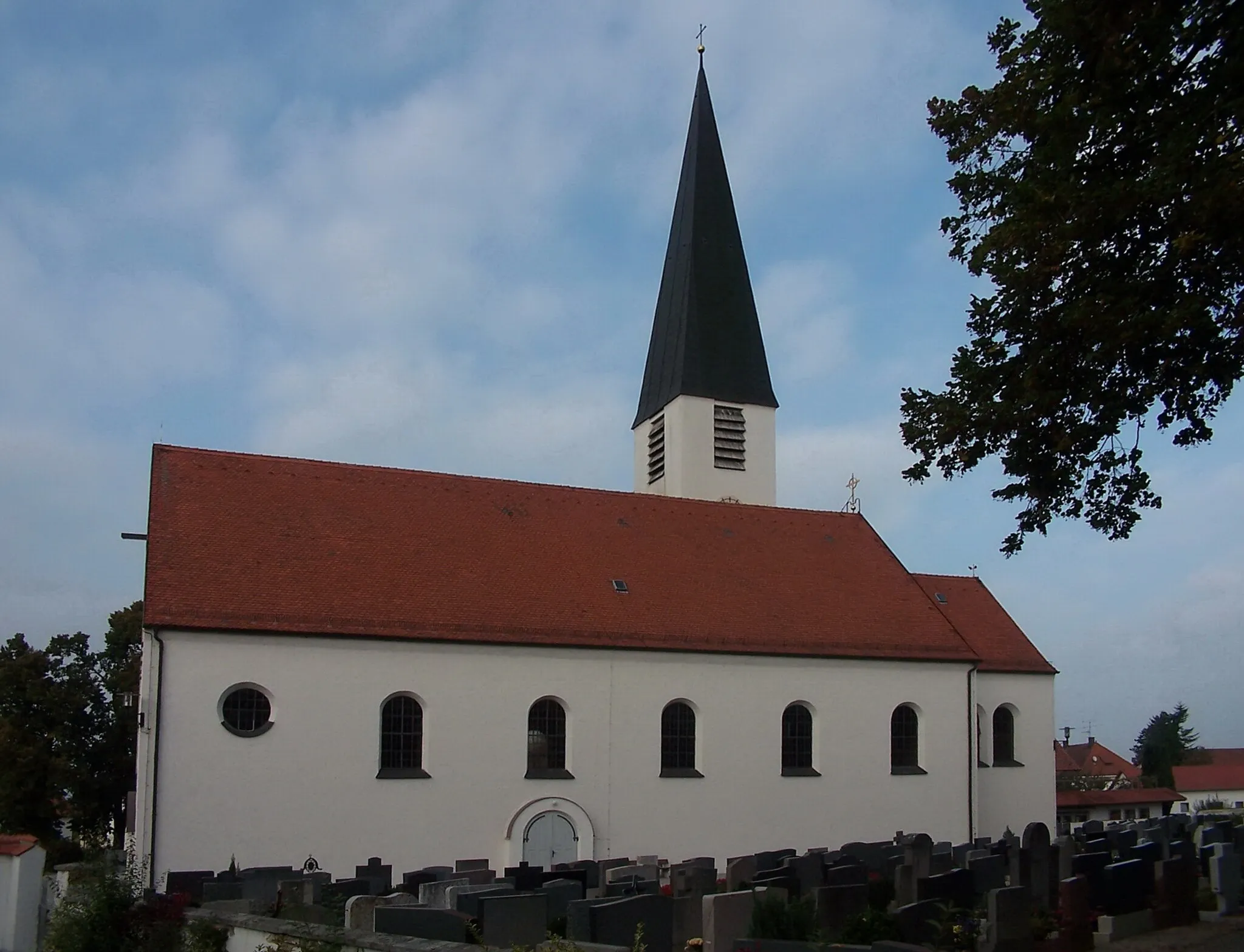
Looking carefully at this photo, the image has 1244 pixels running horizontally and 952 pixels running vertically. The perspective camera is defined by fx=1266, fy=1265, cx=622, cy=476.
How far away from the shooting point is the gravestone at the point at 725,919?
12453 mm

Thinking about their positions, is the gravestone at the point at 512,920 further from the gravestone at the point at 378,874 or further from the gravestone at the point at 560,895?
the gravestone at the point at 378,874

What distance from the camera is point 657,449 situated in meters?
33.3

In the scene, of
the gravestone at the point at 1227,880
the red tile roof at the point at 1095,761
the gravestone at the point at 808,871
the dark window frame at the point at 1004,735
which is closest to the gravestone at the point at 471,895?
the gravestone at the point at 808,871

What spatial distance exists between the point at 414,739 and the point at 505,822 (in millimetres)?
2226

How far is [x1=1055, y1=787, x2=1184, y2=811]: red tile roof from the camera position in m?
42.8

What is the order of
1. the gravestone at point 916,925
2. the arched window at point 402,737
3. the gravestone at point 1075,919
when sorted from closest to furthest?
1. the gravestone at point 916,925
2. the gravestone at point 1075,919
3. the arched window at point 402,737

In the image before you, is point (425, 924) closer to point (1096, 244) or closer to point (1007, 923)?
point (1007, 923)

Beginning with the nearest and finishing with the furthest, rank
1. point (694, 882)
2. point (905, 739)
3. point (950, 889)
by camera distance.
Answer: point (950, 889) < point (694, 882) < point (905, 739)

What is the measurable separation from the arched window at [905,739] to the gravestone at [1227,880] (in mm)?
10965

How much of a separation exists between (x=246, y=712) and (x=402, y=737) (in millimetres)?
2769

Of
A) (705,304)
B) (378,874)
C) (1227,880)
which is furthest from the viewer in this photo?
(705,304)

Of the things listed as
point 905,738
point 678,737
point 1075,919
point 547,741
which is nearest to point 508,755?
point 547,741

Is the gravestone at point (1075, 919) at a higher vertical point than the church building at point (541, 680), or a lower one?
lower

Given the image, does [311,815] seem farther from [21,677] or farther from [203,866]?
[21,677]
